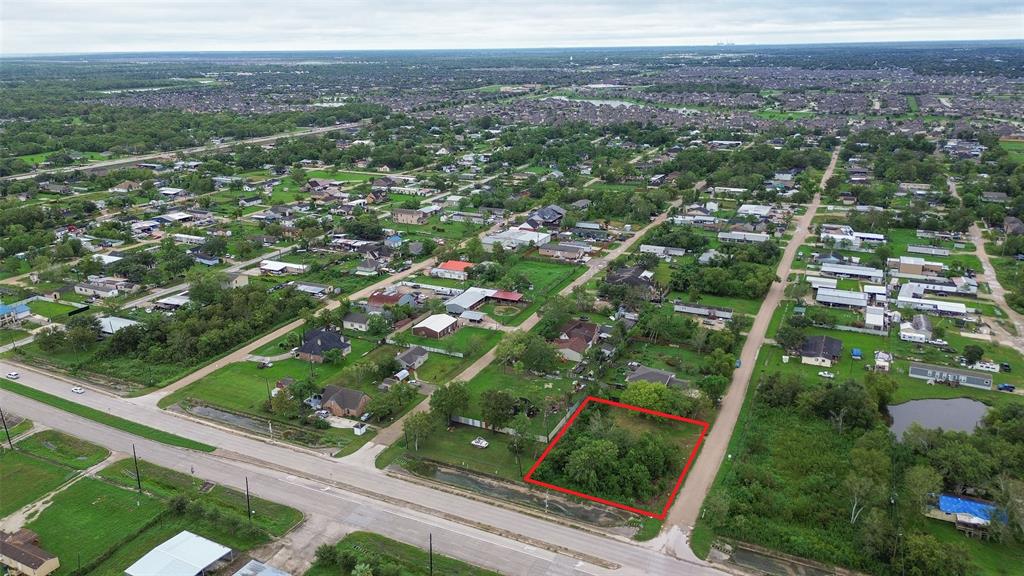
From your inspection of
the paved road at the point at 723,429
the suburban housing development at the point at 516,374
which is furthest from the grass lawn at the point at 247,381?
the paved road at the point at 723,429

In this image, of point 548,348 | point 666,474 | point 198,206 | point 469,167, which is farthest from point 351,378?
point 469,167

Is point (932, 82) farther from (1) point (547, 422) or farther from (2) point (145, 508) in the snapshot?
(2) point (145, 508)

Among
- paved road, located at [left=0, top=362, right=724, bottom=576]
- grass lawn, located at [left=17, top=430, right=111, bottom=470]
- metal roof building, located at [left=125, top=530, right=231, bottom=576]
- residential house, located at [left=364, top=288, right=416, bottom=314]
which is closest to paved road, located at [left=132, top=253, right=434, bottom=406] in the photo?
paved road, located at [left=0, top=362, right=724, bottom=576]

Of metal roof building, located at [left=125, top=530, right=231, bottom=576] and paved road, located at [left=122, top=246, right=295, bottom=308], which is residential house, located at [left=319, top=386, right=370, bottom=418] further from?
paved road, located at [left=122, top=246, right=295, bottom=308]

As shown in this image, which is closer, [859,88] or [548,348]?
[548,348]

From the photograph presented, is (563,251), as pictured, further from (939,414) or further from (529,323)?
(939,414)

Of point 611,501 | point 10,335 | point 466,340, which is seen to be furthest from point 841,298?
point 10,335
